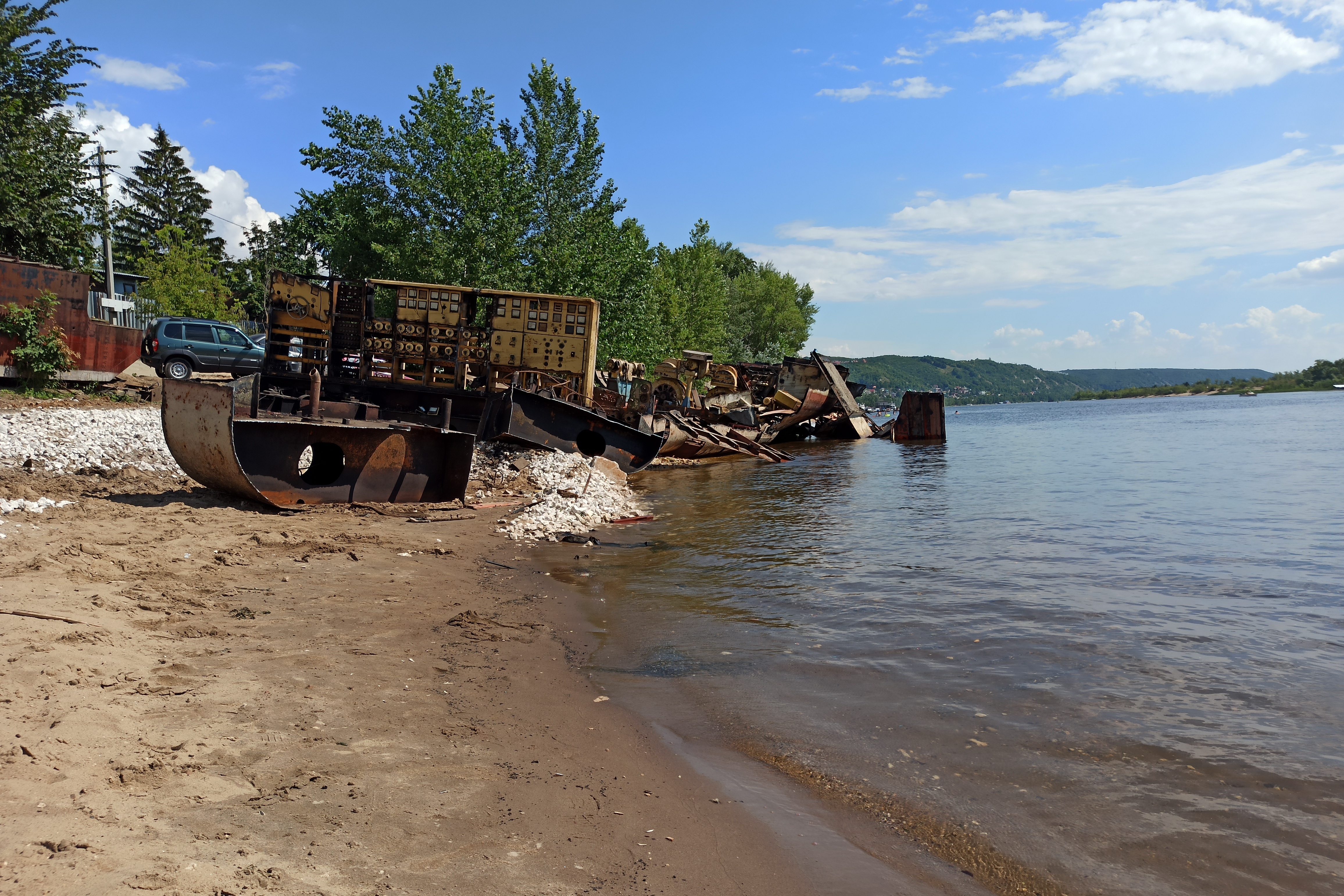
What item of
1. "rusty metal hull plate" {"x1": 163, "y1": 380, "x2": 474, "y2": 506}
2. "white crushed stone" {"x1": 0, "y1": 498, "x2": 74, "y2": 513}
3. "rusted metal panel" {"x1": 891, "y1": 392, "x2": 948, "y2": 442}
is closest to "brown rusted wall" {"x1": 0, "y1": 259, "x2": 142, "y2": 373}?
"rusty metal hull plate" {"x1": 163, "y1": 380, "x2": 474, "y2": 506}

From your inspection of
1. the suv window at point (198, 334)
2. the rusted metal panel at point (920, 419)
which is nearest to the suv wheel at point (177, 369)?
the suv window at point (198, 334)

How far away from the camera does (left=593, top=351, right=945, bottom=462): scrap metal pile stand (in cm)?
2486

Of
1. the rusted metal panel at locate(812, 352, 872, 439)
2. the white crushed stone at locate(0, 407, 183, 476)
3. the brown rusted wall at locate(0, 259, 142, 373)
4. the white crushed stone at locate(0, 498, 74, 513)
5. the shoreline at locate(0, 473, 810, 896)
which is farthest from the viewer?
the rusted metal panel at locate(812, 352, 872, 439)

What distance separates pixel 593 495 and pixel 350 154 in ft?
73.1

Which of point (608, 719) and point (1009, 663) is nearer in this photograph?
point (608, 719)

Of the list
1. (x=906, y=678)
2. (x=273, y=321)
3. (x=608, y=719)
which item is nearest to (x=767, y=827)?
(x=608, y=719)

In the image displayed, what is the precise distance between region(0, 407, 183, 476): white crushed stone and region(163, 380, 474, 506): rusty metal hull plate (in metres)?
1.87

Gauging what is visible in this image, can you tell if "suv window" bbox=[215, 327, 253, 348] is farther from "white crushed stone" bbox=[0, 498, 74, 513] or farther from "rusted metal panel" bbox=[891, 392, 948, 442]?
"rusted metal panel" bbox=[891, 392, 948, 442]

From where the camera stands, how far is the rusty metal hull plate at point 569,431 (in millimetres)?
14727

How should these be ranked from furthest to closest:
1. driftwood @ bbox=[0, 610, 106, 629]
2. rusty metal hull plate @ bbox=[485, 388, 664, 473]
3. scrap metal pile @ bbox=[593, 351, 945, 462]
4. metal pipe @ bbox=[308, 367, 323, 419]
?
1. scrap metal pile @ bbox=[593, 351, 945, 462]
2. rusty metal hull plate @ bbox=[485, 388, 664, 473]
3. metal pipe @ bbox=[308, 367, 323, 419]
4. driftwood @ bbox=[0, 610, 106, 629]

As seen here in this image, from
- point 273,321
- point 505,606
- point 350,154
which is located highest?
point 350,154

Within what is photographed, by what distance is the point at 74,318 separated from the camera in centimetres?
1761

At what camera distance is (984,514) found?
47.9 ft

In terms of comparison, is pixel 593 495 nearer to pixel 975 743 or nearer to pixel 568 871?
pixel 975 743
